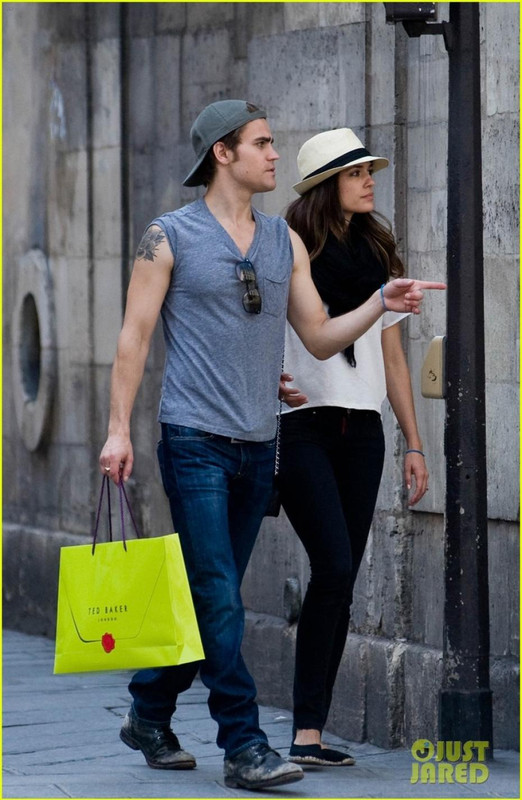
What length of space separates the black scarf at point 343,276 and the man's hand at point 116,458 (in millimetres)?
871

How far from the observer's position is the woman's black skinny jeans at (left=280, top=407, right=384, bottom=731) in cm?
557

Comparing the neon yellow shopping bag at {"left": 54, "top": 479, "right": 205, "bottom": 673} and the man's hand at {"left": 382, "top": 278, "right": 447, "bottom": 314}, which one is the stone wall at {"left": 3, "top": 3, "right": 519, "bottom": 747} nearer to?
A: the man's hand at {"left": 382, "top": 278, "right": 447, "bottom": 314}

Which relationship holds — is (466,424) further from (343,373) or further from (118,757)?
(118,757)

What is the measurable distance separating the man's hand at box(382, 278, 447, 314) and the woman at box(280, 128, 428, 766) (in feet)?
1.66

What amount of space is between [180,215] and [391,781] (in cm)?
191

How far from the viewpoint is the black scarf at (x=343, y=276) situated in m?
5.70

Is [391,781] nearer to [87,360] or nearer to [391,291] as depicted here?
[391,291]

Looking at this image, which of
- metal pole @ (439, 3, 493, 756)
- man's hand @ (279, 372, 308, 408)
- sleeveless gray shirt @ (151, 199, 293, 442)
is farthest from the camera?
metal pole @ (439, 3, 493, 756)

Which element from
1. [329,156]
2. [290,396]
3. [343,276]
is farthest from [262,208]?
[290,396]

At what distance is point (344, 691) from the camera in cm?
675

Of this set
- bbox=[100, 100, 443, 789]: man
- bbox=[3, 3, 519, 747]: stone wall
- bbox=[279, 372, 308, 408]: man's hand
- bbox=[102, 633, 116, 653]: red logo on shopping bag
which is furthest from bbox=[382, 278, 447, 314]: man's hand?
bbox=[102, 633, 116, 653]: red logo on shopping bag

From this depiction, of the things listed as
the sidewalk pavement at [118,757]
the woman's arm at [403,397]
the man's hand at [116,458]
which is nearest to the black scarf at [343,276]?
the woman's arm at [403,397]

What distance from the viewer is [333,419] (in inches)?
223

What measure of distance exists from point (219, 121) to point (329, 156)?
49cm
